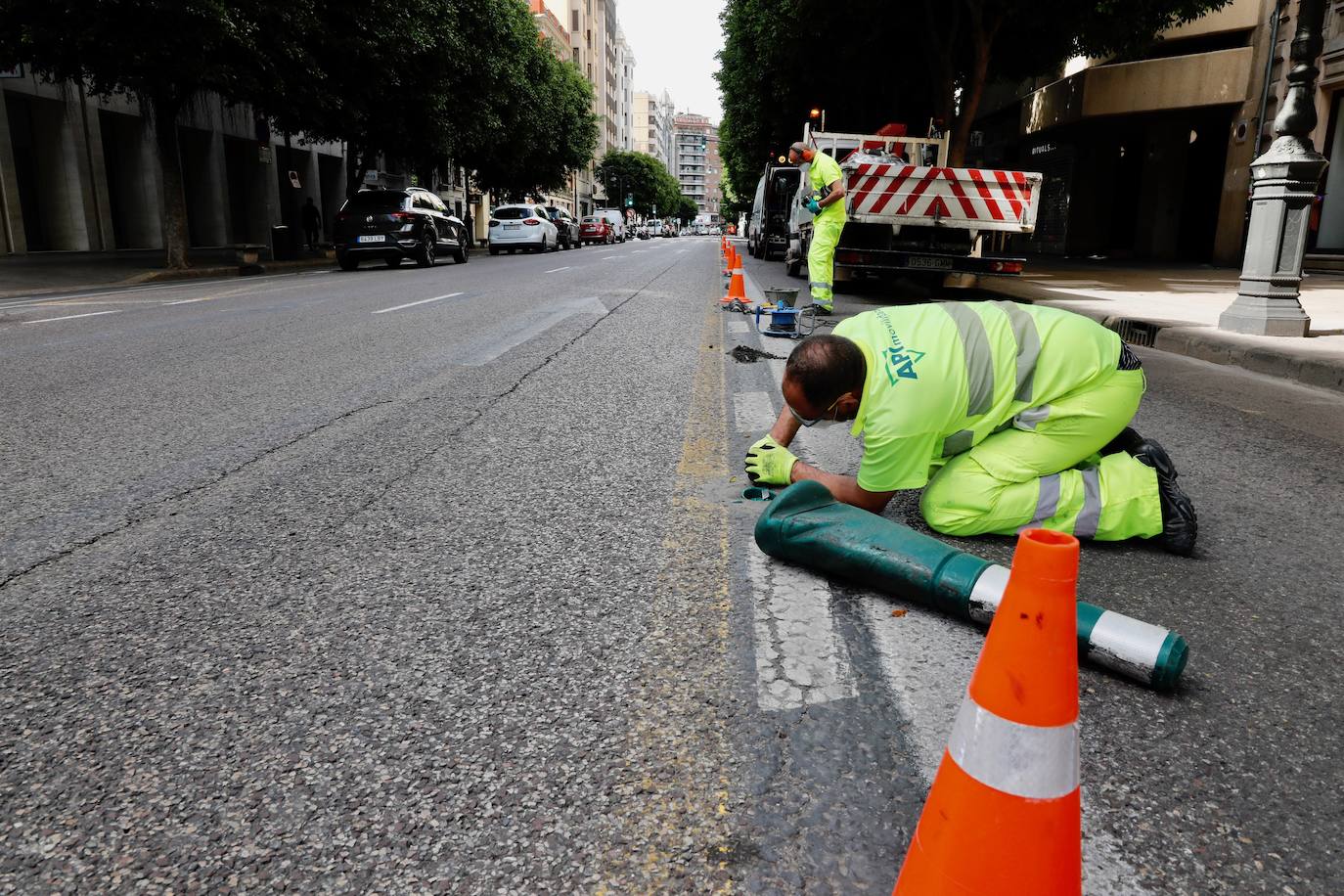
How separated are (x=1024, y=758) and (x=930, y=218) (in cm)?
1146

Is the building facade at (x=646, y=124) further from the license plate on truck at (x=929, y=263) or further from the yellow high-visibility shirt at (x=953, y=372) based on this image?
the yellow high-visibility shirt at (x=953, y=372)

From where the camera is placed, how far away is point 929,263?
1205 cm

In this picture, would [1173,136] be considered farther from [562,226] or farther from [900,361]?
[900,361]

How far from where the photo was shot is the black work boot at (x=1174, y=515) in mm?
2992

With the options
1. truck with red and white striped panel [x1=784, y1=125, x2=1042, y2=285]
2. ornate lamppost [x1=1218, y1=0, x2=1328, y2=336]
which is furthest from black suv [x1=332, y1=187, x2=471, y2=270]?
ornate lamppost [x1=1218, y1=0, x2=1328, y2=336]

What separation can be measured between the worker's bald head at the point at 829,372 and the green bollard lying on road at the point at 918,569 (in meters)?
0.28

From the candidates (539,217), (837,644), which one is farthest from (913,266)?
(539,217)

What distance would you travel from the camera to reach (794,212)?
16391 mm

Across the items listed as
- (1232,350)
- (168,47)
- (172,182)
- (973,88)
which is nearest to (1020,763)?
(1232,350)

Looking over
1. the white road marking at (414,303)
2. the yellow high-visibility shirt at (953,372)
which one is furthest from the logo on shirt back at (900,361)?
the white road marking at (414,303)

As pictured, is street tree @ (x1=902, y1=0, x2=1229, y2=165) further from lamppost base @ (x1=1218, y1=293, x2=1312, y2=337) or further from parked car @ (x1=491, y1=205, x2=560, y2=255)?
parked car @ (x1=491, y1=205, x2=560, y2=255)

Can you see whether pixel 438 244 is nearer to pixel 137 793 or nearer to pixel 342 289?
pixel 342 289

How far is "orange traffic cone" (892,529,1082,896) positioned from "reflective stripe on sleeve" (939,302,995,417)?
1.67 metres

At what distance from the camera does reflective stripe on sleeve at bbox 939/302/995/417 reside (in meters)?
2.96
